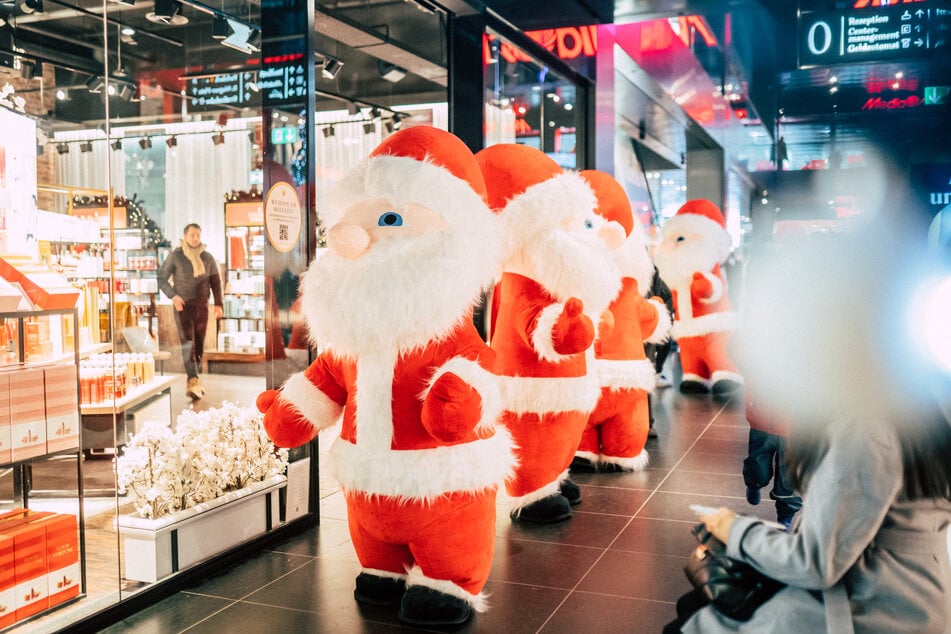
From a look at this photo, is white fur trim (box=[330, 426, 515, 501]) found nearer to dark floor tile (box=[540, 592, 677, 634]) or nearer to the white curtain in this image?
dark floor tile (box=[540, 592, 677, 634])

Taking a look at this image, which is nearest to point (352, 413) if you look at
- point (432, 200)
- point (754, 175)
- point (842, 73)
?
point (432, 200)

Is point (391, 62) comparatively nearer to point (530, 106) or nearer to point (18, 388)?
point (530, 106)

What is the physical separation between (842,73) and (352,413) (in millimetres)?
10853

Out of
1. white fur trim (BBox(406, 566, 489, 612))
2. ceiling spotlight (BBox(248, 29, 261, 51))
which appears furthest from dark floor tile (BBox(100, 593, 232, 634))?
ceiling spotlight (BBox(248, 29, 261, 51))

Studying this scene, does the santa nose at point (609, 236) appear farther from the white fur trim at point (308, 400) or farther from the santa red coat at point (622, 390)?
the white fur trim at point (308, 400)

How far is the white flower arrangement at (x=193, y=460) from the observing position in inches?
126

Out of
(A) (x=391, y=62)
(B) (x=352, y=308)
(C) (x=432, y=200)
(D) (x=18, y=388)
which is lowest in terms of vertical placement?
(D) (x=18, y=388)

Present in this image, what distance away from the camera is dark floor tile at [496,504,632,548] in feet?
12.3

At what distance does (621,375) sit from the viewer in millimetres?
4840

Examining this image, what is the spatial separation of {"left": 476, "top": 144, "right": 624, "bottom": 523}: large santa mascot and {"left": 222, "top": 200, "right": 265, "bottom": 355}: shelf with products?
2439mm

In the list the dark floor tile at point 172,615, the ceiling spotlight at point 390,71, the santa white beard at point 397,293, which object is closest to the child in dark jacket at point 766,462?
the santa white beard at point 397,293

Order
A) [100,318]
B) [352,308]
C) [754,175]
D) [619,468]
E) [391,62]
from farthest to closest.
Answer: [754,175] → [391,62] → [619,468] → [100,318] → [352,308]

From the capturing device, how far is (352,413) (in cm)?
280

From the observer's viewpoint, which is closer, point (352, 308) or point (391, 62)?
point (352, 308)
